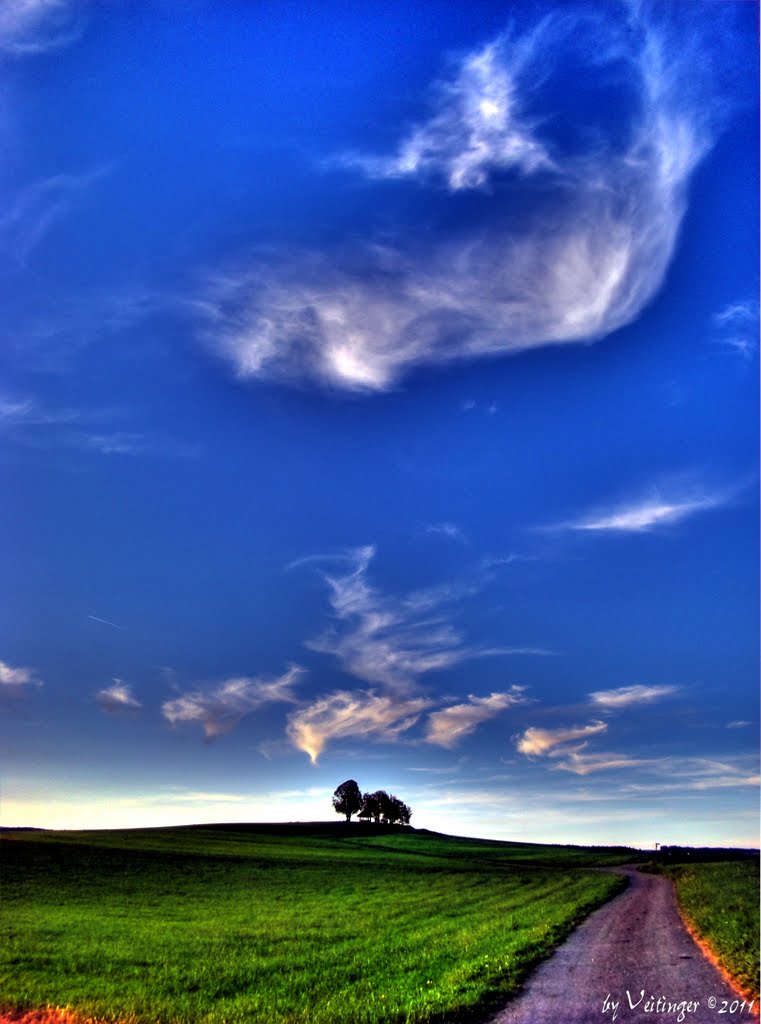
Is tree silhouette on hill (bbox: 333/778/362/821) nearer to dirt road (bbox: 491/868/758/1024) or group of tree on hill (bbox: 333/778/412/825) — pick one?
group of tree on hill (bbox: 333/778/412/825)

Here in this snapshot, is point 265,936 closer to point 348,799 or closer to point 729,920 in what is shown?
point 729,920

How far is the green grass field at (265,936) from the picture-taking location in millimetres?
19641

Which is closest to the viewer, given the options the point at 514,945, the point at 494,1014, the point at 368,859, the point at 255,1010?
the point at 494,1014

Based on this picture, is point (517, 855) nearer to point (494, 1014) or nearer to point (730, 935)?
point (730, 935)

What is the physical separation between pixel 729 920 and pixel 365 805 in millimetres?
168986

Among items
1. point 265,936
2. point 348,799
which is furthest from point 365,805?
point 265,936

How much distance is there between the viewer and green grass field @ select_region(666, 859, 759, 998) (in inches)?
846

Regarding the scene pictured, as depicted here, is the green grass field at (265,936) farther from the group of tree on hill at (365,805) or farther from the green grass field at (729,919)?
the group of tree on hill at (365,805)

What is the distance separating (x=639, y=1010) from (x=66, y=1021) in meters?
13.9

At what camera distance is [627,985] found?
20.3 meters

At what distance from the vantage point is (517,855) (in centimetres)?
12075

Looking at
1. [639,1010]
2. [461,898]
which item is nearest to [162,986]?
[639,1010]

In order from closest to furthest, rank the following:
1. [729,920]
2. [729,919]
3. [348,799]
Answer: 1. [729,920]
2. [729,919]
3. [348,799]

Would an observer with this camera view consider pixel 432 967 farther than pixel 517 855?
No
